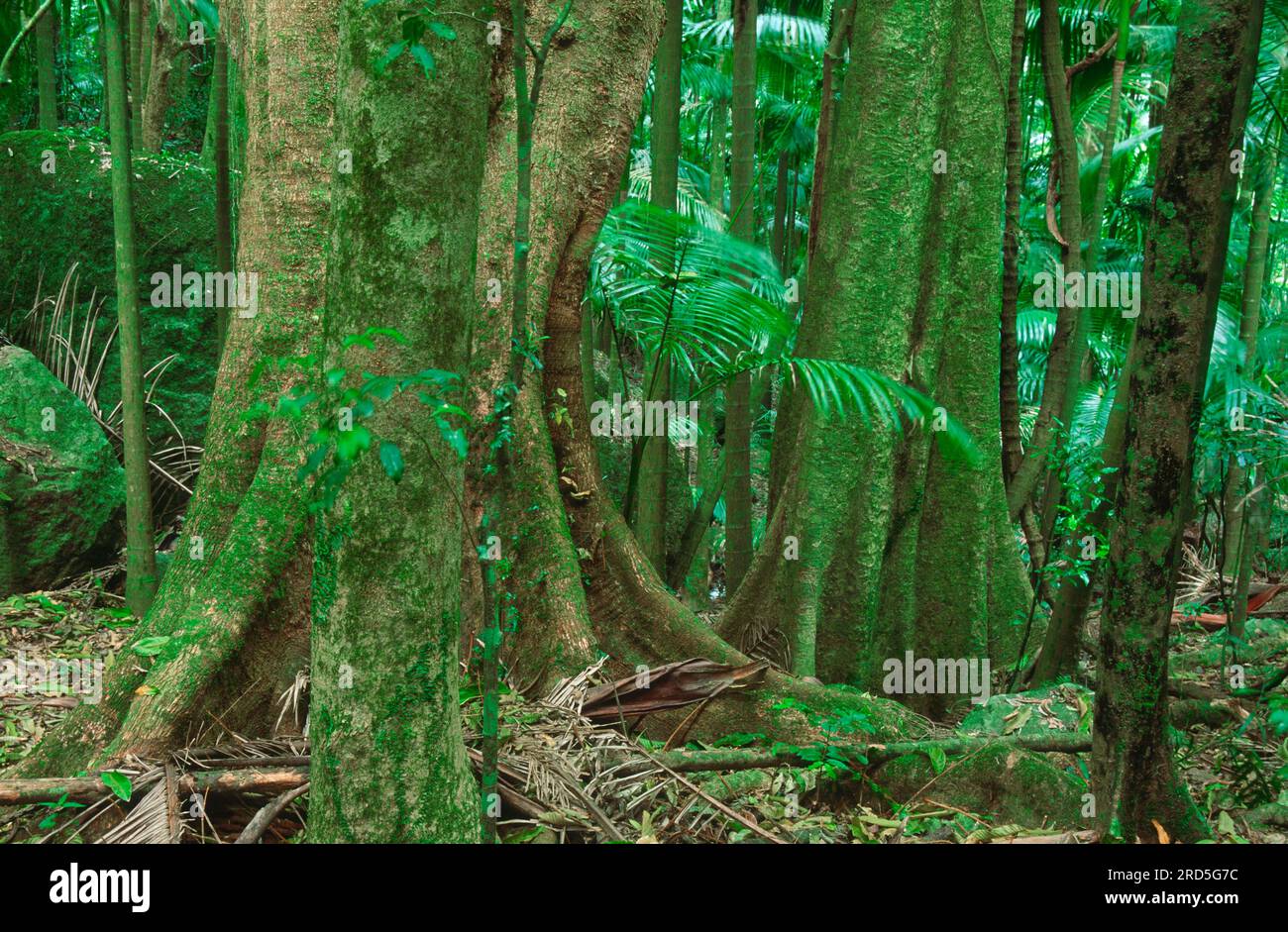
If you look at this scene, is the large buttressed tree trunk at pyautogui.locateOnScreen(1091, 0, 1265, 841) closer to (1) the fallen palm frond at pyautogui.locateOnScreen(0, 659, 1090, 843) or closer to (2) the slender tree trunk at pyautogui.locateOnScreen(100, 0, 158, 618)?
(1) the fallen palm frond at pyautogui.locateOnScreen(0, 659, 1090, 843)

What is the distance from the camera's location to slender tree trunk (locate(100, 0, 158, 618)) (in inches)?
164

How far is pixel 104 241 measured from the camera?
7469mm

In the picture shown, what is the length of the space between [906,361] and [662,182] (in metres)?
1.84

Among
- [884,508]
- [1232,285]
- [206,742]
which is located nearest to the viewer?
[206,742]

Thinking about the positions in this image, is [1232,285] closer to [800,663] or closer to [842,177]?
[842,177]

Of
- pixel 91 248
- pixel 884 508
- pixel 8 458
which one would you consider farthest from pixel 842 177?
pixel 91 248

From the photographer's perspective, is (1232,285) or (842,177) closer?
(842,177)

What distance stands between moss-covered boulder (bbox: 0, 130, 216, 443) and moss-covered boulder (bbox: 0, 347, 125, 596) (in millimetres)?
1006

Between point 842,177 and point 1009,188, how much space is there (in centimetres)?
A: 132

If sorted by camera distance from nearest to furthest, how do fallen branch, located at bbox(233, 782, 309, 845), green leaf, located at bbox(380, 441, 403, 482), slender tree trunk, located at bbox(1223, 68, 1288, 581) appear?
green leaf, located at bbox(380, 441, 403, 482)
fallen branch, located at bbox(233, 782, 309, 845)
slender tree trunk, located at bbox(1223, 68, 1288, 581)

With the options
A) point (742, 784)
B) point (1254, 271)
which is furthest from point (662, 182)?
point (1254, 271)

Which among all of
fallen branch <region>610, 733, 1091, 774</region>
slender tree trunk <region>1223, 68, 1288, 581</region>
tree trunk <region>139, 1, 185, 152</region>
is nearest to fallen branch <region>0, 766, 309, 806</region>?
fallen branch <region>610, 733, 1091, 774</region>

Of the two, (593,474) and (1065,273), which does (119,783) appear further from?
(1065,273)

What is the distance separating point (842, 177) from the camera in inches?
202
